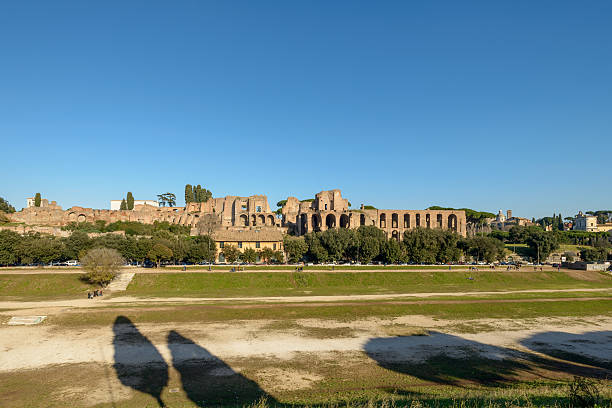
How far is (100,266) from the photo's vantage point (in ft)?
122

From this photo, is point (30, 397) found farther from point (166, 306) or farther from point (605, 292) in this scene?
point (605, 292)

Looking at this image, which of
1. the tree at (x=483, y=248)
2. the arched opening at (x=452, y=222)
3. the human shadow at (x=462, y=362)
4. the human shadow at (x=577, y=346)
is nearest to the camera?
the human shadow at (x=462, y=362)

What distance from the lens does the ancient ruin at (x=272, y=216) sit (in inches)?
3019

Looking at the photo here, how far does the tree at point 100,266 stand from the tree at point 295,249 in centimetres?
2310

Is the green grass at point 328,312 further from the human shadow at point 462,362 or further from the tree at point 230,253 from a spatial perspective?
the tree at point 230,253

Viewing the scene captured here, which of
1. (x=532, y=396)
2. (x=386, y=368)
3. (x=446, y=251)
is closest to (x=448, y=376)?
(x=386, y=368)

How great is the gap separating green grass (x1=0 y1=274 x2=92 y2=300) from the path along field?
0.21 metres

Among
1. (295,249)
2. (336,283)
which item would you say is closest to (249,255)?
(295,249)

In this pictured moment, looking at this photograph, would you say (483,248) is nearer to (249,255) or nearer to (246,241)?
(249,255)

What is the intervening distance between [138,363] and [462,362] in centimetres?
1518

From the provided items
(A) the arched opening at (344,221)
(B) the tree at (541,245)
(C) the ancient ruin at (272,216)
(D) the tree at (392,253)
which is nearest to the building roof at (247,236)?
(C) the ancient ruin at (272,216)

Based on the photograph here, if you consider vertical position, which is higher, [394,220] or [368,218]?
[368,218]

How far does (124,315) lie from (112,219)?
215ft

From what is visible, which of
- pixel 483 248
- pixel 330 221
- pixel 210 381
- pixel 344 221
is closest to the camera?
pixel 210 381
